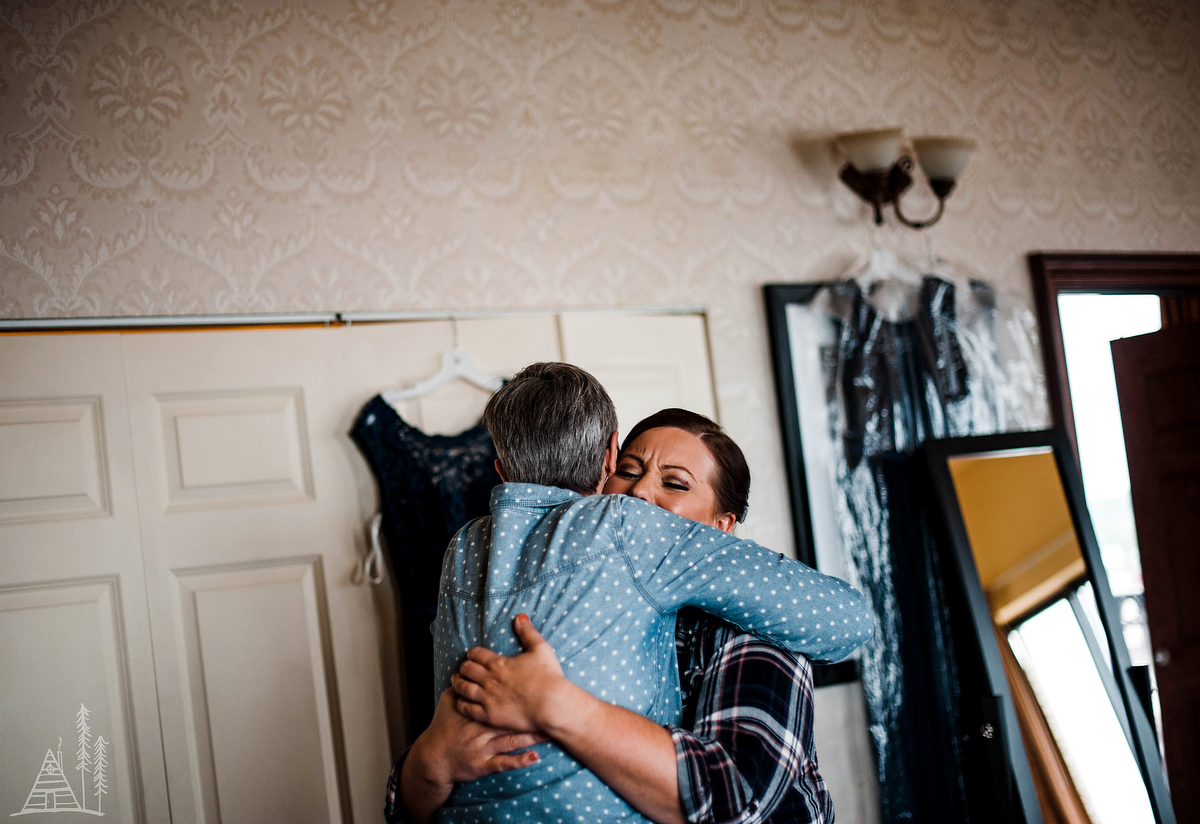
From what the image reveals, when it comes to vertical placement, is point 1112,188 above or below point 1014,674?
above

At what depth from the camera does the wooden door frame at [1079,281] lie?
10.4 ft

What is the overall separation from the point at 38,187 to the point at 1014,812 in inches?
112

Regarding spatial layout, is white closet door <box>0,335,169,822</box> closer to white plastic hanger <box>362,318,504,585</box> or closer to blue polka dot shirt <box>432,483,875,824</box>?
white plastic hanger <box>362,318,504,585</box>

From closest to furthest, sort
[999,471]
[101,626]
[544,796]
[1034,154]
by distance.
→ [544,796]
[101,626]
[999,471]
[1034,154]

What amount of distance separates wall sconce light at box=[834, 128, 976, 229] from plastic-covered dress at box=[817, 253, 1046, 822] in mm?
208

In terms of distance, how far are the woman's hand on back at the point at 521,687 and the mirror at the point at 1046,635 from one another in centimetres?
175

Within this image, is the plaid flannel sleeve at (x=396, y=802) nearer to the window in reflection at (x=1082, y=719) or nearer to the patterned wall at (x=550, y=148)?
the patterned wall at (x=550, y=148)

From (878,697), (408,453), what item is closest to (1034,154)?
(878,697)

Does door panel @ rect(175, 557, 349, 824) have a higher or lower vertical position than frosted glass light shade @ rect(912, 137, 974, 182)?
lower

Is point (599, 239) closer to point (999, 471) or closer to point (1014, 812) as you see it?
point (999, 471)

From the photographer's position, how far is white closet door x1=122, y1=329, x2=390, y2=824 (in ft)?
7.16

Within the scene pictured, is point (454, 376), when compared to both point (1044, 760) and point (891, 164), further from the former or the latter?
point (1044, 760)

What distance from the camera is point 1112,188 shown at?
3367 millimetres

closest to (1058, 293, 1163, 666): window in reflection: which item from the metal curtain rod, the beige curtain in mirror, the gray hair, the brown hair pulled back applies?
the beige curtain in mirror
